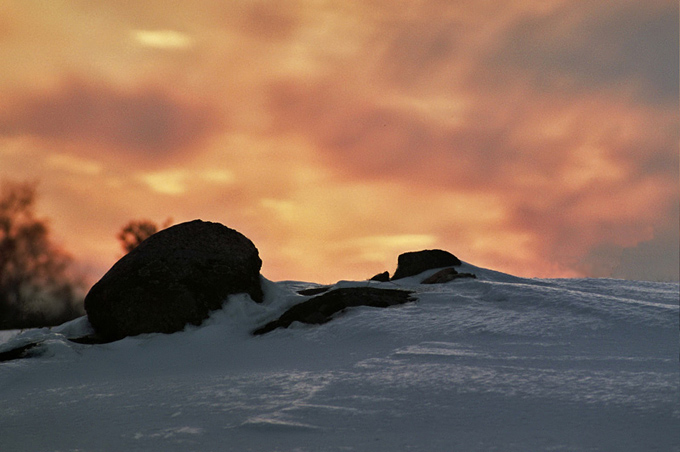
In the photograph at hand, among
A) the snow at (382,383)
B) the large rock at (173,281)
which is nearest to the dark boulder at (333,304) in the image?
the snow at (382,383)

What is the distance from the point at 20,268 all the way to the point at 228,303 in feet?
46.2

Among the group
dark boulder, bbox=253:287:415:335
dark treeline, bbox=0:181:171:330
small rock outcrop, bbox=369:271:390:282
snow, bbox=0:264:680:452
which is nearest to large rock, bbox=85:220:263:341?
snow, bbox=0:264:680:452

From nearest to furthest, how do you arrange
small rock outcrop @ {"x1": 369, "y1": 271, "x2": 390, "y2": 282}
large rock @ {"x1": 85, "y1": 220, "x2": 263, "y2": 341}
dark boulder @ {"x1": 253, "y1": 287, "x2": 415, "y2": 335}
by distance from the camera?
1. dark boulder @ {"x1": 253, "y1": 287, "x2": 415, "y2": 335}
2. large rock @ {"x1": 85, "y1": 220, "x2": 263, "y2": 341}
3. small rock outcrop @ {"x1": 369, "y1": 271, "x2": 390, "y2": 282}

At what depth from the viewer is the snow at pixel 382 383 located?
2.96 meters

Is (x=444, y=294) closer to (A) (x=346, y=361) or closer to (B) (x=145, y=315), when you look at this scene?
(A) (x=346, y=361)

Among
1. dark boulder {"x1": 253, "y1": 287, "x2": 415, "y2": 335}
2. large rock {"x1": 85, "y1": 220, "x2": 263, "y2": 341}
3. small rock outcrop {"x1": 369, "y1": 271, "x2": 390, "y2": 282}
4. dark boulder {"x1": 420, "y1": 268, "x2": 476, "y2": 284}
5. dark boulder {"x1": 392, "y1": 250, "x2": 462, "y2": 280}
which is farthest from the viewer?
A: small rock outcrop {"x1": 369, "y1": 271, "x2": 390, "y2": 282}

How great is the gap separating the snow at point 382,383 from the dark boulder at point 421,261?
2622mm

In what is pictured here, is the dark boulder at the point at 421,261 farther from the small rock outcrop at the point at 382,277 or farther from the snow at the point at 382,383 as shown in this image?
the snow at the point at 382,383

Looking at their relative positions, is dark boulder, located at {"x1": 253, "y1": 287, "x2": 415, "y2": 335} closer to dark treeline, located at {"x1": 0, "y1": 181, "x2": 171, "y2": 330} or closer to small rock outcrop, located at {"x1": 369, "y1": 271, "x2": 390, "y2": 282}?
small rock outcrop, located at {"x1": 369, "y1": 271, "x2": 390, "y2": 282}

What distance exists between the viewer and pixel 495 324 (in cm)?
542

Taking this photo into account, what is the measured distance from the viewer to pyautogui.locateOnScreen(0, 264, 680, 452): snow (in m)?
2.96

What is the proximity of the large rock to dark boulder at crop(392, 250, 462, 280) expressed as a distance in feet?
9.45

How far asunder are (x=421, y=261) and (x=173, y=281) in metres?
4.41

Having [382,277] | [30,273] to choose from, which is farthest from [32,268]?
[382,277]
